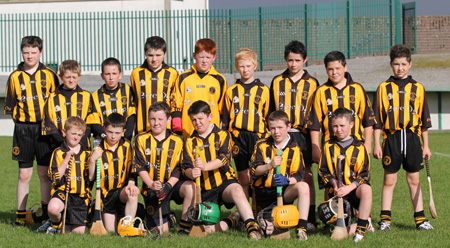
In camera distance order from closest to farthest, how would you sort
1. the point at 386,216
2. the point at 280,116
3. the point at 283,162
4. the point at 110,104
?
the point at 280,116 → the point at 283,162 → the point at 386,216 → the point at 110,104

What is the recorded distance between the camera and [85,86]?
1761 centimetres

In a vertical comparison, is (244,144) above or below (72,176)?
above

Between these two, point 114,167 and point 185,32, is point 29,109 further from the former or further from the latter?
point 185,32

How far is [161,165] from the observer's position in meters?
5.91

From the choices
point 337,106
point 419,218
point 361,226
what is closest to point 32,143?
point 337,106

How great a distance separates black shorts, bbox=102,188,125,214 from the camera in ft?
19.4

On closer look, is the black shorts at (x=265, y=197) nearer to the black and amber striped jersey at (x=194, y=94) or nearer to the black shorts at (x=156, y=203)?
the black shorts at (x=156, y=203)

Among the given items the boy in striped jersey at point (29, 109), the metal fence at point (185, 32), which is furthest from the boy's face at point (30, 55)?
the metal fence at point (185, 32)

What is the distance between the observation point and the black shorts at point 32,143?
6383 millimetres

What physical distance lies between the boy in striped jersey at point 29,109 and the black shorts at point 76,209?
64cm

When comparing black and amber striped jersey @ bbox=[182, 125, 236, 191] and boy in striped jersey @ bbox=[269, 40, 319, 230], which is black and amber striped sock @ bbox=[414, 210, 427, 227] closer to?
boy in striped jersey @ bbox=[269, 40, 319, 230]

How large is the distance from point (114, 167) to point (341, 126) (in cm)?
212

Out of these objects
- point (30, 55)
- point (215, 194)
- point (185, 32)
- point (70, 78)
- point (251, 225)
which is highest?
point (185, 32)

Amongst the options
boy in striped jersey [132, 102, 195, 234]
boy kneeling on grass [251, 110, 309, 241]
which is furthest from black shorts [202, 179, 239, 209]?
boy kneeling on grass [251, 110, 309, 241]
